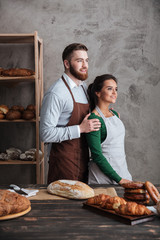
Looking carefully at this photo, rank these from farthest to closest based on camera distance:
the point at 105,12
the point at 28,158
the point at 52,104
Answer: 1. the point at 105,12
2. the point at 28,158
3. the point at 52,104

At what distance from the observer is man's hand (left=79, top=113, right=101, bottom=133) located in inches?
78.8

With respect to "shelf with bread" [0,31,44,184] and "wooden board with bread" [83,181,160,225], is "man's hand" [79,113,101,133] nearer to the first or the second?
"wooden board with bread" [83,181,160,225]

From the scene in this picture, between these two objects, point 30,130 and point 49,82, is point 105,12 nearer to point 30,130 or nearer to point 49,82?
point 49,82

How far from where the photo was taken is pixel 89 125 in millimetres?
2006

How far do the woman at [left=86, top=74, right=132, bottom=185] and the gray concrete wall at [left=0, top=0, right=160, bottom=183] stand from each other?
48.3 inches

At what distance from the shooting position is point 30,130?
345 cm

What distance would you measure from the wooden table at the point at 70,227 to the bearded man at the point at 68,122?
871mm

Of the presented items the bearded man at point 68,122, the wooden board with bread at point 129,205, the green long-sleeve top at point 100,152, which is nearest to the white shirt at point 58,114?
the bearded man at point 68,122

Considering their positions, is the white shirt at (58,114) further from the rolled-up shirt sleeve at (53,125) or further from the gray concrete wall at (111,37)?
the gray concrete wall at (111,37)

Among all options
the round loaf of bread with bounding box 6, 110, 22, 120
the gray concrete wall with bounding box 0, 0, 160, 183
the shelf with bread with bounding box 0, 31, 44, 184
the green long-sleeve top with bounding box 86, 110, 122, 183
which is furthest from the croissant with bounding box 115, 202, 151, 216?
the gray concrete wall with bounding box 0, 0, 160, 183

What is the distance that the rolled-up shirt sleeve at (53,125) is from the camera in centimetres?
207

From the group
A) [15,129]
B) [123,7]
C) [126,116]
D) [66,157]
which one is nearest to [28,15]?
[123,7]

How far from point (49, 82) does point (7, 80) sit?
1.65ft

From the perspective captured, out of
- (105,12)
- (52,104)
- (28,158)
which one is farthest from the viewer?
(105,12)
